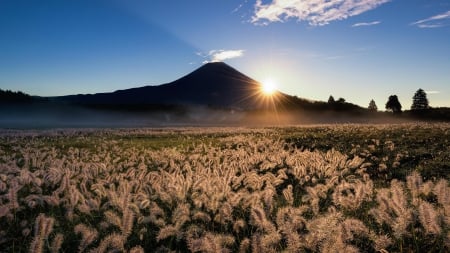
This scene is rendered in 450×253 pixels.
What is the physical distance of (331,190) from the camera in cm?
669

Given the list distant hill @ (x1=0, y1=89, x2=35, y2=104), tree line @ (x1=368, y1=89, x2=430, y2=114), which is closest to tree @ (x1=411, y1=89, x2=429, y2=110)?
tree line @ (x1=368, y1=89, x2=430, y2=114)

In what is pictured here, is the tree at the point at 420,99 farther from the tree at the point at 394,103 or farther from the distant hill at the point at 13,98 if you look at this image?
the distant hill at the point at 13,98

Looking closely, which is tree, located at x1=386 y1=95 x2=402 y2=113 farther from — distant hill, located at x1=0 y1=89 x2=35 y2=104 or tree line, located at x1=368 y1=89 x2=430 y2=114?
distant hill, located at x1=0 y1=89 x2=35 y2=104

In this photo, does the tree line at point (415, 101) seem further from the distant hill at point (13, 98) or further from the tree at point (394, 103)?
the distant hill at point (13, 98)

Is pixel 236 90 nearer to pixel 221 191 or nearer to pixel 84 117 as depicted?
pixel 84 117

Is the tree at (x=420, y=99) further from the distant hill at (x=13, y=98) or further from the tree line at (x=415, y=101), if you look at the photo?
the distant hill at (x=13, y=98)

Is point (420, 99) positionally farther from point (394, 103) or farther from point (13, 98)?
point (13, 98)

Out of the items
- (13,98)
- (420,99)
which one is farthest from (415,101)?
(13,98)

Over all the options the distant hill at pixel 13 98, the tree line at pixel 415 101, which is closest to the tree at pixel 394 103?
the tree line at pixel 415 101

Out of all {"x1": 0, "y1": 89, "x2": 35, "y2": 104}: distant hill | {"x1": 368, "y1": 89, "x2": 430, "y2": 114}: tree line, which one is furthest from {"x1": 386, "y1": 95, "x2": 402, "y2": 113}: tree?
{"x1": 0, "y1": 89, "x2": 35, "y2": 104}: distant hill

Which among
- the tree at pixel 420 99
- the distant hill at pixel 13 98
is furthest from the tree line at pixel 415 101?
the distant hill at pixel 13 98

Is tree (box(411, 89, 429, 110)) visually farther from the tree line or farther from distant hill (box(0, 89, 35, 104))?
distant hill (box(0, 89, 35, 104))

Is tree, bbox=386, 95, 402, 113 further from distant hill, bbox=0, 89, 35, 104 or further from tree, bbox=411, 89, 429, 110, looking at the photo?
distant hill, bbox=0, 89, 35, 104

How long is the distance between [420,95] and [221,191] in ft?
376
